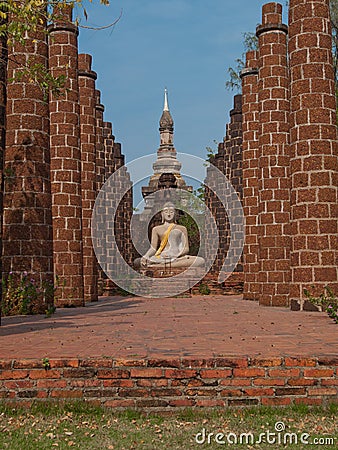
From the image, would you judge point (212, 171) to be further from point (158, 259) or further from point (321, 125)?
point (321, 125)

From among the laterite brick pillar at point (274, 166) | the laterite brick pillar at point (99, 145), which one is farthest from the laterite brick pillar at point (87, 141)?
the laterite brick pillar at point (274, 166)

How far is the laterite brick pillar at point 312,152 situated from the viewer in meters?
12.1

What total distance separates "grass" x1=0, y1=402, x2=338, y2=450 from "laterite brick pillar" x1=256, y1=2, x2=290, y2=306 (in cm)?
942

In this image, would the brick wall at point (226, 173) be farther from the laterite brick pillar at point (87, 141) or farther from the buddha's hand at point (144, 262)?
the laterite brick pillar at point (87, 141)

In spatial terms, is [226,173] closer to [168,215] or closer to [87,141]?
[168,215]

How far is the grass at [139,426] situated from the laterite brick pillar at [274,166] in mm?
9423

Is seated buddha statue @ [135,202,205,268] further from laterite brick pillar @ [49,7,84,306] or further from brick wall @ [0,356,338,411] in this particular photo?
brick wall @ [0,356,338,411]

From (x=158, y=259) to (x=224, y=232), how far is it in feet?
8.76

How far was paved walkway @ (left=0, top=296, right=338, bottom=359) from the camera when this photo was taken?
592cm

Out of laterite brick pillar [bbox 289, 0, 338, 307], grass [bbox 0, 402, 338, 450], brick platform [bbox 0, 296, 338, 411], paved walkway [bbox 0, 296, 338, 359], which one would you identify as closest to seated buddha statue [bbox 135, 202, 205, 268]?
laterite brick pillar [bbox 289, 0, 338, 307]

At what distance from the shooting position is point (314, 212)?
12.1 meters

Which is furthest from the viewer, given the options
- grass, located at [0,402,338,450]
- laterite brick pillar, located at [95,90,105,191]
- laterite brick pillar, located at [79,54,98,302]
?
laterite brick pillar, located at [95,90,105,191]

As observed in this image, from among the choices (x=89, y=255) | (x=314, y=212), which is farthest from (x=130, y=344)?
(x=89, y=255)

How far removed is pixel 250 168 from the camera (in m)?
18.3
